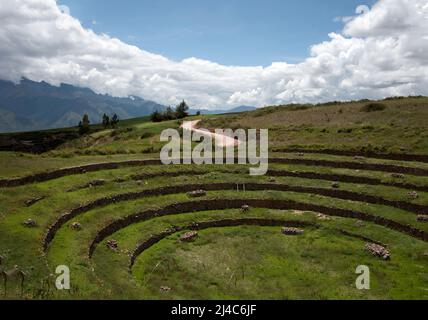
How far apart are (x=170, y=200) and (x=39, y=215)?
11.6 m

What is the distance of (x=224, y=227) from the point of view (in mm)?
34594

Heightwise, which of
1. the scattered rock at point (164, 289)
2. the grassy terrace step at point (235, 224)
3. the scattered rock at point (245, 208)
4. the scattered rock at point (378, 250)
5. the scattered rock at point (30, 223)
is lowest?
the scattered rock at point (164, 289)

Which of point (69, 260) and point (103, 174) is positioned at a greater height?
point (103, 174)

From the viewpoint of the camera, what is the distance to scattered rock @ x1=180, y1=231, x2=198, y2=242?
31.2 meters

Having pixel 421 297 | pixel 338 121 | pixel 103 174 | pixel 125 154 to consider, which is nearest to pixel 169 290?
pixel 421 297

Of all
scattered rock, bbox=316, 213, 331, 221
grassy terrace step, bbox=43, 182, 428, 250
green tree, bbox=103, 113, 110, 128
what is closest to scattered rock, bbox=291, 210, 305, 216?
scattered rock, bbox=316, 213, 331, 221

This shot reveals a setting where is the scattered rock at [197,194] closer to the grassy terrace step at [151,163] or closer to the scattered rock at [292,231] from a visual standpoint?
the scattered rock at [292,231]

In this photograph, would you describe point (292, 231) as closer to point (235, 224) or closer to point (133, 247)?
point (235, 224)

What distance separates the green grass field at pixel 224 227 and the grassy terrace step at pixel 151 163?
16cm

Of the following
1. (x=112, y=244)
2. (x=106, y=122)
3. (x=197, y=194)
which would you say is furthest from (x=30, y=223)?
(x=106, y=122)

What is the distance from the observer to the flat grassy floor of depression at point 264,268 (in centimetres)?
2383

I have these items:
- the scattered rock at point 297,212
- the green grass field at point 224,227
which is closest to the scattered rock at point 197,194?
the green grass field at point 224,227

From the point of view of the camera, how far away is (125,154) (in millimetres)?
53844

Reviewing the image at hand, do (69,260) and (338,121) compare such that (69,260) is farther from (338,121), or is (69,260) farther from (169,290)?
(338,121)
